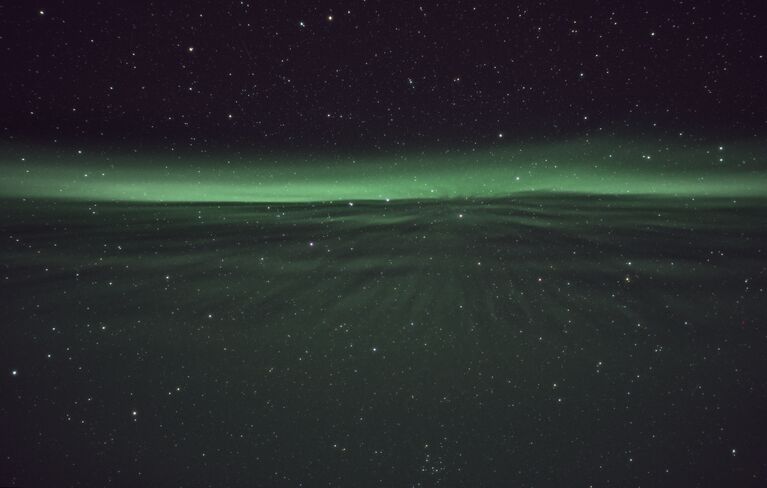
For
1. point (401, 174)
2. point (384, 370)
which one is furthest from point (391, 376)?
point (401, 174)

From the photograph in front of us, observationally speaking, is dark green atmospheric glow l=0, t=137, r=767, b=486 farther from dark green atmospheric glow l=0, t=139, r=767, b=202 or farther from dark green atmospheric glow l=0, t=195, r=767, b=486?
dark green atmospheric glow l=0, t=139, r=767, b=202

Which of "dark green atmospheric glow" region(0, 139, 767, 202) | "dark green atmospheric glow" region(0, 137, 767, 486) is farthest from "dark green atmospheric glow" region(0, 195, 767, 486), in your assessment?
"dark green atmospheric glow" region(0, 139, 767, 202)

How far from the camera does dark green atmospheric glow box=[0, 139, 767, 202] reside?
2.65 feet

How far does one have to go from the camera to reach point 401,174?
2.89ft

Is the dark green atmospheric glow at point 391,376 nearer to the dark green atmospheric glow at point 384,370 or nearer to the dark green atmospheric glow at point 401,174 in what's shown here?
the dark green atmospheric glow at point 384,370

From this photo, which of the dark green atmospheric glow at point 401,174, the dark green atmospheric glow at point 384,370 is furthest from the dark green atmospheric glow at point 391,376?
the dark green atmospheric glow at point 401,174

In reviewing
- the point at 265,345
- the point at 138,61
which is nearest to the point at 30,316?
the point at 265,345

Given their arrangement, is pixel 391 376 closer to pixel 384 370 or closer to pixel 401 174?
pixel 384 370

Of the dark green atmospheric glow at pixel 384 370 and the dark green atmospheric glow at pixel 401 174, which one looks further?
the dark green atmospheric glow at pixel 384 370

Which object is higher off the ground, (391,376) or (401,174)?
(401,174)

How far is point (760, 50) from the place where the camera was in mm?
557

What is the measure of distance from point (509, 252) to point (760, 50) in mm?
890

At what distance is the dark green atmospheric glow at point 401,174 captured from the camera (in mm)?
807

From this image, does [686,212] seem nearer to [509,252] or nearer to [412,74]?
[509,252]
